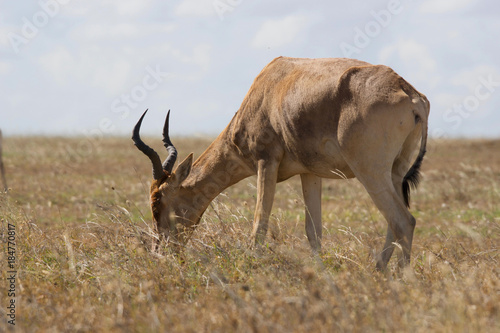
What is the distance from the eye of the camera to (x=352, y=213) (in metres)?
11.8

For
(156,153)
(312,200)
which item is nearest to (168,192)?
(156,153)

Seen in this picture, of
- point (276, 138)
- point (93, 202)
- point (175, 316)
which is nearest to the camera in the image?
point (175, 316)

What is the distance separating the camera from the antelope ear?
26.0 ft

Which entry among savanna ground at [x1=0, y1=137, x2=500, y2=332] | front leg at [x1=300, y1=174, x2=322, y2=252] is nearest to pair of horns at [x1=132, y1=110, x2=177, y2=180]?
savanna ground at [x1=0, y1=137, x2=500, y2=332]

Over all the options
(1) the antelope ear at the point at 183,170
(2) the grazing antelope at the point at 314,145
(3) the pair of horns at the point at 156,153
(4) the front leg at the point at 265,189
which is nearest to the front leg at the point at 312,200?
(2) the grazing antelope at the point at 314,145

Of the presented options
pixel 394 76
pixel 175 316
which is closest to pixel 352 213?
pixel 394 76

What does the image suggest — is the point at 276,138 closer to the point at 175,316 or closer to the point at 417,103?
the point at 417,103

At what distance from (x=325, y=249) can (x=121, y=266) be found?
2154 millimetres

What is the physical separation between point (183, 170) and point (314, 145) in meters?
1.89

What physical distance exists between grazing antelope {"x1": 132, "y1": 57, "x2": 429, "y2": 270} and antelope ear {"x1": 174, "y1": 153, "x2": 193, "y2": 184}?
0.5 inches

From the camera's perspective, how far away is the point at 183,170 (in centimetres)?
802

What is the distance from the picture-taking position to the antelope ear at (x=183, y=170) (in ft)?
26.0

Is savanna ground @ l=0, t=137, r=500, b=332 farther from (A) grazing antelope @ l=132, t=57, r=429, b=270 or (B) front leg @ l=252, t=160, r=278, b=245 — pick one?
(A) grazing antelope @ l=132, t=57, r=429, b=270

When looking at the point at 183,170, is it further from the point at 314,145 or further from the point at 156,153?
the point at 314,145
